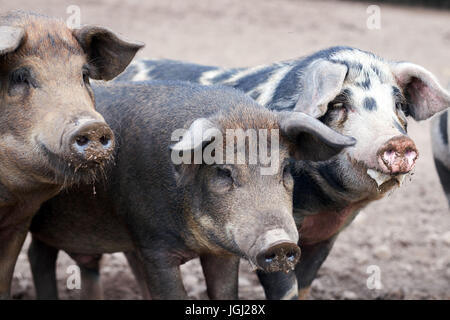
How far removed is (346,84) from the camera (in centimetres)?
457

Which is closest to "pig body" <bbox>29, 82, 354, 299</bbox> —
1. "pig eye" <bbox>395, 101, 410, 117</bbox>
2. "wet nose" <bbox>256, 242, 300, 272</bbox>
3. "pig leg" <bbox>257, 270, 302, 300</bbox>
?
"wet nose" <bbox>256, 242, 300, 272</bbox>

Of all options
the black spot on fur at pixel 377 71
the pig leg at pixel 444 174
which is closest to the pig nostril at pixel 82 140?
the black spot on fur at pixel 377 71

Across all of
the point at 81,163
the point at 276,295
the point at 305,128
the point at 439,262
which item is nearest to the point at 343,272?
the point at 439,262

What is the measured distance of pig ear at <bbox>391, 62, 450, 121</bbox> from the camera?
476 centimetres

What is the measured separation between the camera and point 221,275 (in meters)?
4.78

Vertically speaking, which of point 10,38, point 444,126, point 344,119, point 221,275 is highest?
point 10,38

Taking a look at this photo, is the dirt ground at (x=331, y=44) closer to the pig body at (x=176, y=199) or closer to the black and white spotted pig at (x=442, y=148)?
the black and white spotted pig at (x=442, y=148)

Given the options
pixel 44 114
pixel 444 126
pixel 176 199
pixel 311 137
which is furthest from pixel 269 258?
pixel 444 126

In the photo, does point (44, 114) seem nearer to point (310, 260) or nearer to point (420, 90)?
point (310, 260)

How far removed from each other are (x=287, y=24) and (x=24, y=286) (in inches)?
407

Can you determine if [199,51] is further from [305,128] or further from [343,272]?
[305,128]

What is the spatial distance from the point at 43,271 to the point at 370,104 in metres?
2.66

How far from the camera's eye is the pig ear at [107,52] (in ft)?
14.7

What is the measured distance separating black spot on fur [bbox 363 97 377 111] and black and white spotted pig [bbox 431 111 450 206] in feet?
5.91
